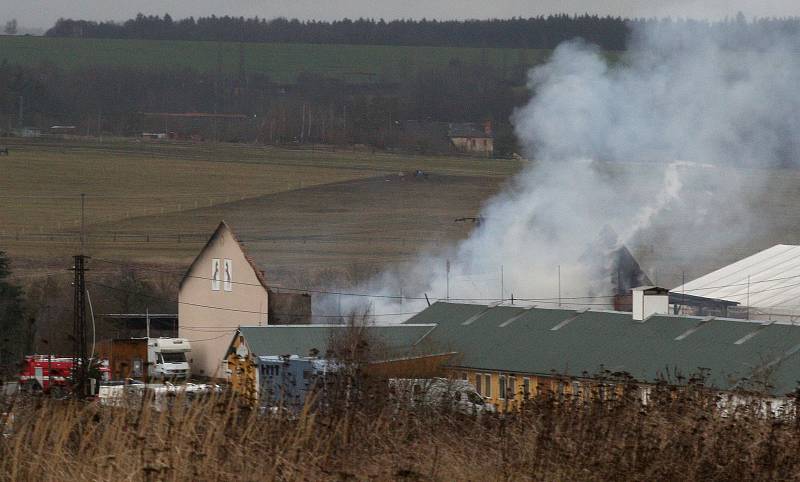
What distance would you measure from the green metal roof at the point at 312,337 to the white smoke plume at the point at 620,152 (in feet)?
42.2

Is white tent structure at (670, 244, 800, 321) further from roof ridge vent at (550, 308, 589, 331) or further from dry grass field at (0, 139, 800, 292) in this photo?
dry grass field at (0, 139, 800, 292)

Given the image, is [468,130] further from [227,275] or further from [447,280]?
[227,275]

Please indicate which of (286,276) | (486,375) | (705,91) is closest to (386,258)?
(286,276)

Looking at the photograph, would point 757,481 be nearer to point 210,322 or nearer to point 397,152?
point 210,322

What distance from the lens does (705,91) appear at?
5788 cm

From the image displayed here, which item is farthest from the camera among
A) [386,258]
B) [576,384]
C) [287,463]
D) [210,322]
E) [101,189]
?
[101,189]

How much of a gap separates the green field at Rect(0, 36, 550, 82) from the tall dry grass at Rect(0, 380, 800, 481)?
84682 millimetres

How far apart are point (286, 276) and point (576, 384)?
5007 cm

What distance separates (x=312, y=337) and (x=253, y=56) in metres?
71.0

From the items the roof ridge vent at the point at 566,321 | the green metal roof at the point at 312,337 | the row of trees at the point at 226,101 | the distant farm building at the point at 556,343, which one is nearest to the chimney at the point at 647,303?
the distant farm building at the point at 556,343

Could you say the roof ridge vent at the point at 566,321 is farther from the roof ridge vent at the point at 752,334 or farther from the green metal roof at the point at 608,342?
the roof ridge vent at the point at 752,334

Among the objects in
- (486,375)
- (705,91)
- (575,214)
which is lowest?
(486,375)

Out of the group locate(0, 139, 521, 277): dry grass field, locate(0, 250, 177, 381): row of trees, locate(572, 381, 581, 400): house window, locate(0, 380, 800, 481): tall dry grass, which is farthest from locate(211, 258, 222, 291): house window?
locate(0, 380, 800, 481): tall dry grass

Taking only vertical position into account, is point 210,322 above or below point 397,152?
below
